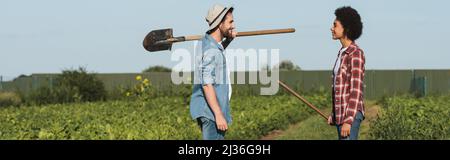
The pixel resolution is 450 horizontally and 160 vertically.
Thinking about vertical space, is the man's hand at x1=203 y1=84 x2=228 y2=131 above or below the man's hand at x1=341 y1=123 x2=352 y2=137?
above

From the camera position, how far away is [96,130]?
33.8 ft

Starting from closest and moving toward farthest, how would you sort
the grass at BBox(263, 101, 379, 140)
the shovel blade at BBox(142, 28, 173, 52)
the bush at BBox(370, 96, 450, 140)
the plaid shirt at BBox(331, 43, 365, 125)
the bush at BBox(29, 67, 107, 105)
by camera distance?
1. the plaid shirt at BBox(331, 43, 365, 125)
2. the shovel blade at BBox(142, 28, 173, 52)
3. the bush at BBox(370, 96, 450, 140)
4. the grass at BBox(263, 101, 379, 140)
5. the bush at BBox(29, 67, 107, 105)

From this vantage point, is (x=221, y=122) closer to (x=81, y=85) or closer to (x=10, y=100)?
(x=81, y=85)

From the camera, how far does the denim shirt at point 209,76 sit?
490 cm

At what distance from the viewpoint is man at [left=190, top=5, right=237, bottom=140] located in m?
4.90

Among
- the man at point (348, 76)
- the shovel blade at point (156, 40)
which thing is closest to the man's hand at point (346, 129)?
the man at point (348, 76)

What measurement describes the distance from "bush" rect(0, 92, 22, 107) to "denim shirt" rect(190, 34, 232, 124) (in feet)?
63.3

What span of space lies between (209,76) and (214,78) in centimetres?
5

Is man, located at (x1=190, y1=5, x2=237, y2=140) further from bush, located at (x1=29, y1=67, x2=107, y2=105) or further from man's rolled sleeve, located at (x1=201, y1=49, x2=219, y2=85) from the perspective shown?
bush, located at (x1=29, y1=67, x2=107, y2=105)

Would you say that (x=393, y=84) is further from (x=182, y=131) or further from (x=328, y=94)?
(x=182, y=131)

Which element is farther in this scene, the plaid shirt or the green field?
the green field

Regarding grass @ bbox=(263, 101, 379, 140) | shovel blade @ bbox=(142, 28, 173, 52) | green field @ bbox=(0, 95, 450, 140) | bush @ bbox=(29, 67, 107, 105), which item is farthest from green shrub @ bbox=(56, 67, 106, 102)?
shovel blade @ bbox=(142, 28, 173, 52)

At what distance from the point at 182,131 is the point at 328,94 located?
44.6 feet
